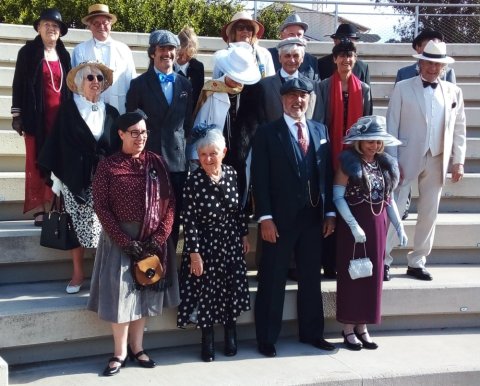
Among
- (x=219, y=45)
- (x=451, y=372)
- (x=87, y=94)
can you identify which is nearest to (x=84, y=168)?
(x=87, y=94)

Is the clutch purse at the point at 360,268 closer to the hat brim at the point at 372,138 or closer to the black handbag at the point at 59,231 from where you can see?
the hat brim at the point at 372,138

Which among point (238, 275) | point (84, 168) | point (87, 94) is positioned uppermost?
point (87, 94)

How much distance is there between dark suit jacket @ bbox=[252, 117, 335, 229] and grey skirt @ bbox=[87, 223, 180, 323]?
3.08 feet

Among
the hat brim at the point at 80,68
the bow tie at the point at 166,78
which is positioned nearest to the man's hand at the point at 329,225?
the bow tie at the point at 166,78

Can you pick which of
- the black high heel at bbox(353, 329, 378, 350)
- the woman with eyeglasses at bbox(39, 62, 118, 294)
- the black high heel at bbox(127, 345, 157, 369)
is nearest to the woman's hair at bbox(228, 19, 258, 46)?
the woman with eyeglasses at bbox(39, 62, 118, 294)

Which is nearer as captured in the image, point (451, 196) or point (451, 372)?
point (451, 372)

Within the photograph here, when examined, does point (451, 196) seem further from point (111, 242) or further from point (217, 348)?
point (111, 242)

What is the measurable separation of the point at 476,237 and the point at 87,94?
3695 millimetres

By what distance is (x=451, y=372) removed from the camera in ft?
16.4

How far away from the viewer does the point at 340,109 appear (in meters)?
5.50

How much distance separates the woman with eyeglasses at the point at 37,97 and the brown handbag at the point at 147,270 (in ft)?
4.51

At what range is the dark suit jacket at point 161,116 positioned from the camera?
5.06m

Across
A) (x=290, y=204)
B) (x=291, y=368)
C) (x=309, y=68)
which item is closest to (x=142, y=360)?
(x=291, y=368)

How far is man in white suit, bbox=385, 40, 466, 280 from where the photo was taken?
5758 mm
